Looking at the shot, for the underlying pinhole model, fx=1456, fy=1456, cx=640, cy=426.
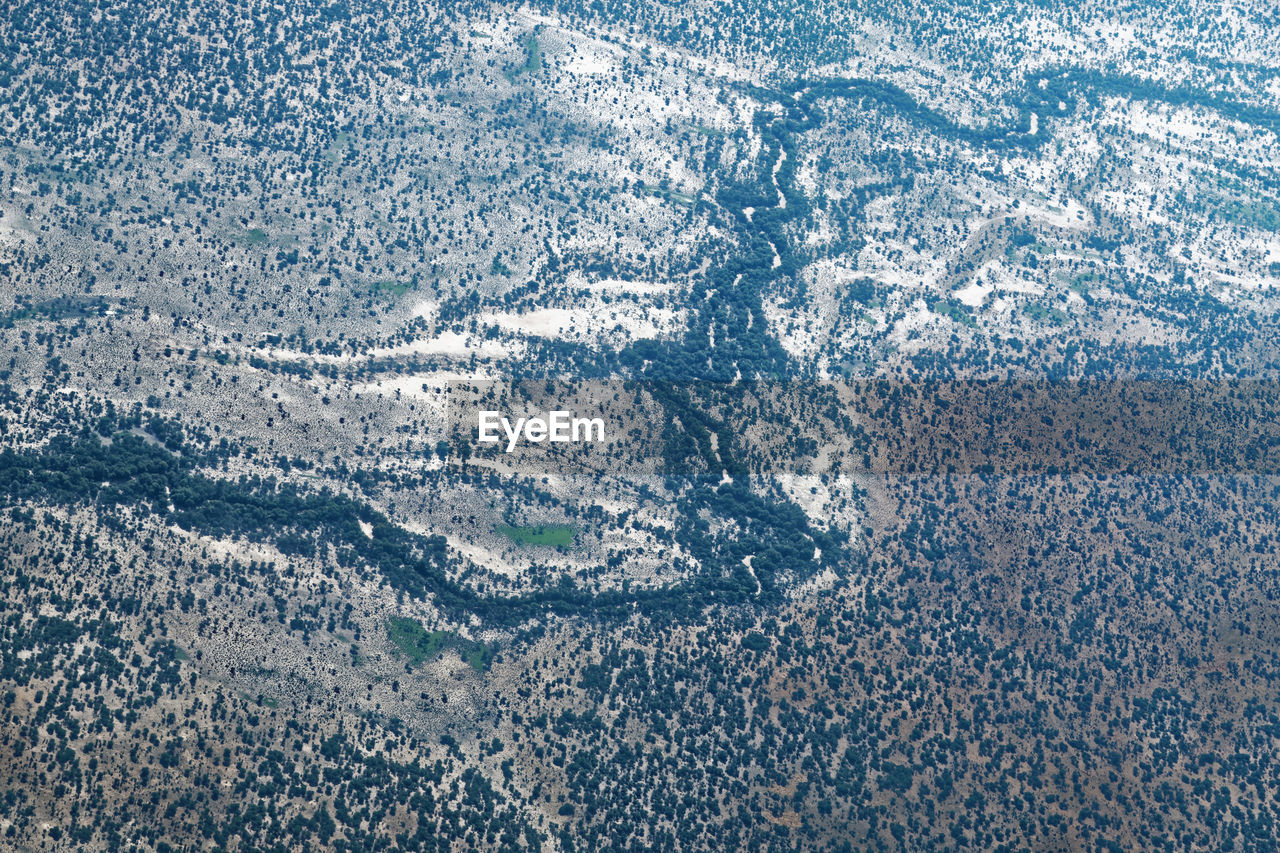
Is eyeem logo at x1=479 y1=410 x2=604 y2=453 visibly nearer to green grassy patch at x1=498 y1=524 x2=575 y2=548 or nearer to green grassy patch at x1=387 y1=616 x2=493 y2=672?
green grassy patch at x1=498 y1=524 x2=575 y2=548

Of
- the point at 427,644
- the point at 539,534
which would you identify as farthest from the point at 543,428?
the point at 427,644

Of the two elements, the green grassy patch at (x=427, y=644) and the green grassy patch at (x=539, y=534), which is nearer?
the green grassy patch at (x=427, y=644)

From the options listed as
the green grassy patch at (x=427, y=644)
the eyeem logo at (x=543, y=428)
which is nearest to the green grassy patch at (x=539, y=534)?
the eyeem logo at (x=543, y=428)

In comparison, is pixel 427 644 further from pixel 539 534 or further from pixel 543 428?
pixel 543 428

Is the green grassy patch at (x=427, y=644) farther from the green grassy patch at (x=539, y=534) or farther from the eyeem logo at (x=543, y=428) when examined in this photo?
the eyeem logo at (x=543, y=428)

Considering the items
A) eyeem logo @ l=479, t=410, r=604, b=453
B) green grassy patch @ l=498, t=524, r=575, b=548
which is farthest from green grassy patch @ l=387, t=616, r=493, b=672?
eyeem logo @ l=479, t=410, r=604, b=453

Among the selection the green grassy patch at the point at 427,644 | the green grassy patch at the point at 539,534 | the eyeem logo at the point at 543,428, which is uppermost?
the eyeem logo at the point at 543,428
